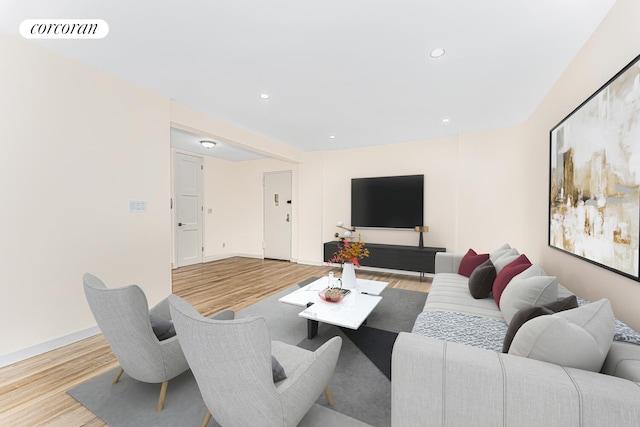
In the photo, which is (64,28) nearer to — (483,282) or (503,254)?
(483,282)

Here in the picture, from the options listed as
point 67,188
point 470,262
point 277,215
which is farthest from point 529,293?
point 277,215

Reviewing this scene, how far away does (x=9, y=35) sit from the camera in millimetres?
2062

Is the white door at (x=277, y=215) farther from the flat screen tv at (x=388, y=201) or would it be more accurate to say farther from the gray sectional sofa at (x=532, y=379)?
the gray sectional sofa at (x=532, y=379)

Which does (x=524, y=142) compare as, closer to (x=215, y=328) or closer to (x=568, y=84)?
(x=568, y=84)

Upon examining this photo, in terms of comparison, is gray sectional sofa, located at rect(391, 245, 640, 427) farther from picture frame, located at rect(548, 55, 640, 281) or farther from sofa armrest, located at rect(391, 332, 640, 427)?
picture frame, located at rect(548, 55, 640, 281)

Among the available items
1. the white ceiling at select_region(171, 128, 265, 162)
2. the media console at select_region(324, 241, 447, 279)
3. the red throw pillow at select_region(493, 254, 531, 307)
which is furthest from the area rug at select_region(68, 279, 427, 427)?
the white ceiling at select_region(171, 128, 265, 162)

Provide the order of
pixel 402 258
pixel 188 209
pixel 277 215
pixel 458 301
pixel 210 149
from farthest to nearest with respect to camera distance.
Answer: pixel 277 215, pixel 188 209, pixel 210 149, pixel 402 258, pixel 458 301

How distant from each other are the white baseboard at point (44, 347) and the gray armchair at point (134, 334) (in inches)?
50.2

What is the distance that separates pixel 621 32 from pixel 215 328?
2.79 m

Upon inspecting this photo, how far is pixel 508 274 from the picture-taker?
220 cm

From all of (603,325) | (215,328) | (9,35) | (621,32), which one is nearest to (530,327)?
(603,325)

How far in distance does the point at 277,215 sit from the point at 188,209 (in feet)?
6.56

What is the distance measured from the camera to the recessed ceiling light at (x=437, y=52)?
7.02 ft

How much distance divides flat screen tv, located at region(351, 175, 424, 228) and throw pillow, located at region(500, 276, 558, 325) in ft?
9.83
